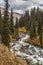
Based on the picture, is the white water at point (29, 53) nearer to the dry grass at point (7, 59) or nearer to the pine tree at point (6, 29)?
the pine tree at point (6, 29)

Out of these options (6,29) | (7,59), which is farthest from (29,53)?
(7,59)

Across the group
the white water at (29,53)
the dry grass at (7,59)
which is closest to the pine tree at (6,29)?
the white water at (29,53)

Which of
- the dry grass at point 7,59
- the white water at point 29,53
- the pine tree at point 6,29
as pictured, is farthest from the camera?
the pine tree at point 6,29

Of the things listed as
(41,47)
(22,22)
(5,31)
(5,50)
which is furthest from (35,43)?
(22,22)

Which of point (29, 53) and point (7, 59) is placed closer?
point (7, 59)

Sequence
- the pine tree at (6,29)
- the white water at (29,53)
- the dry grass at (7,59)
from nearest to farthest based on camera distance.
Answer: the dry grass at (7,59), the white water at (29,53), the pine tree at (6,29)

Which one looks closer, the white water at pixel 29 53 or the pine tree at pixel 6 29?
the white water at pixel 29 53

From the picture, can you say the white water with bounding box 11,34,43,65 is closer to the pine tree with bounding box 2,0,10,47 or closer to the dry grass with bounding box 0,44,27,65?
the pine tree with bounding box 2,0,10,47

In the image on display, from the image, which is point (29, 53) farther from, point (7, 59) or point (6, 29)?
point (7, 59)

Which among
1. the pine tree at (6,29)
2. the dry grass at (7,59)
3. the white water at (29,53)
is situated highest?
the dry grass at (7,59)

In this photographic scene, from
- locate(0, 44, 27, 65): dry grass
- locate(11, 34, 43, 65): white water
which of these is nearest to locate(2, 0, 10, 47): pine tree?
locate(11, 34, 43, 65): white water

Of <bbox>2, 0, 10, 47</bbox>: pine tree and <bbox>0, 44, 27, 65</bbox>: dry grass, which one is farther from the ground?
<bbox>0, 44, 27, 65</bbox>: dry grass

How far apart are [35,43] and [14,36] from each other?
68.2ft

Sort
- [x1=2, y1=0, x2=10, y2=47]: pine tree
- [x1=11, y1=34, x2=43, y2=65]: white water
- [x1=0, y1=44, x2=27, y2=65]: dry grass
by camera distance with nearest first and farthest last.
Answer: [x1=0, y1=44, x2=27, y2=65]: dry grass, [x1=11, y1=34, x2=43, y2=65]: white water, [x1=2, y1=0, x2=10, y2=47]: pine tree
